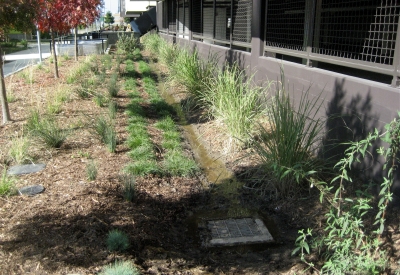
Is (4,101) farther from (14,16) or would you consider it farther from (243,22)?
(243,22)

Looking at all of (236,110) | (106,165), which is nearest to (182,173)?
(106,165)

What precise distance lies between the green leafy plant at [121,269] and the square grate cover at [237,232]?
3.12 ft

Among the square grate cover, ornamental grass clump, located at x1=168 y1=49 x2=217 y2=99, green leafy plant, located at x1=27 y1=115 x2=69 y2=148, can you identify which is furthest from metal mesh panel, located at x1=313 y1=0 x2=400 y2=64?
green leafy plant, located at x1=27 y1=115 x2=69 y2=148

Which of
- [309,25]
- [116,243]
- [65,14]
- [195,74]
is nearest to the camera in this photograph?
[116,243]

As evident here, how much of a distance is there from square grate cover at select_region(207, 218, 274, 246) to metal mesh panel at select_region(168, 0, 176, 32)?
17.0 metres

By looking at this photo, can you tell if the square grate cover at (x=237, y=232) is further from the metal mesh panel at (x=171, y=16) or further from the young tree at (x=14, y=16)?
the metal mesh panel at (x=171, y=16)

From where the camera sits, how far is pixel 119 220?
376cm

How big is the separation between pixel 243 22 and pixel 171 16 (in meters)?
13.4

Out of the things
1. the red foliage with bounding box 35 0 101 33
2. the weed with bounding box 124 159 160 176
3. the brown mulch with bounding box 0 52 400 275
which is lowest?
the brown mulch with bounding box 0 52 400 275

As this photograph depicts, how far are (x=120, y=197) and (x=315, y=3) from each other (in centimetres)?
365

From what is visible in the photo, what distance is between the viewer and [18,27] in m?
6.36

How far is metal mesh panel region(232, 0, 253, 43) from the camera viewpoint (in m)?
8.26

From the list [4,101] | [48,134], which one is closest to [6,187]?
[48,134]

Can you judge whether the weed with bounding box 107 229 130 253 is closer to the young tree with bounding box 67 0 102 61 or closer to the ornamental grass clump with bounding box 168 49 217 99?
the ornamental grass clump with bounding box 168 49 217 99
